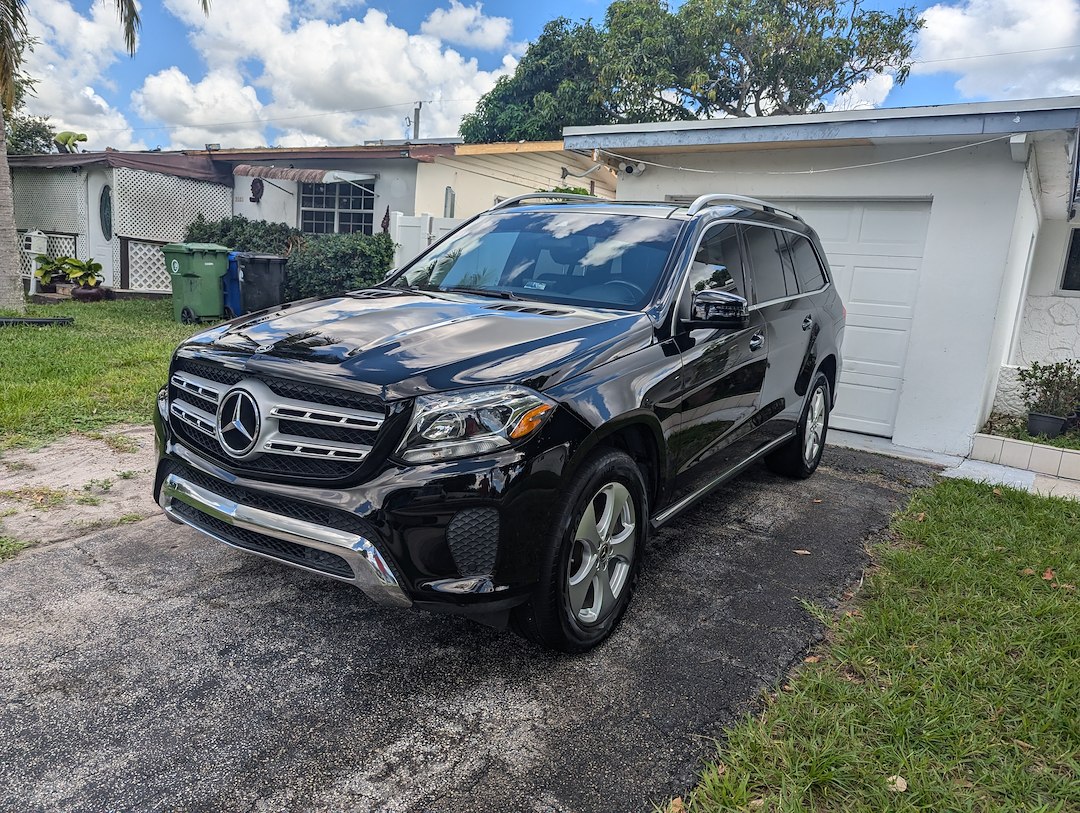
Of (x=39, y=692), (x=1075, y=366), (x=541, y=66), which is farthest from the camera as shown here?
(x=541, y=66)

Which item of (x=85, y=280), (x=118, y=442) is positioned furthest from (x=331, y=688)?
(x=85, y=280)

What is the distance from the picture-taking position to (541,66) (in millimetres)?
24266

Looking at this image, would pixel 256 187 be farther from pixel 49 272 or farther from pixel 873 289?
pixel 873 289

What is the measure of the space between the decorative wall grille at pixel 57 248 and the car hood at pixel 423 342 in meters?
16.4

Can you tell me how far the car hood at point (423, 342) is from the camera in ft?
8.47

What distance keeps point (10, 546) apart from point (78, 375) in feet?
12.9

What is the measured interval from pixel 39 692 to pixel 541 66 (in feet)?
81.3

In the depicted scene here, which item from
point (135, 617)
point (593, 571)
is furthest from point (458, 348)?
point (135, 617)

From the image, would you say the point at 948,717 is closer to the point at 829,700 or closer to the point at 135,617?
the point at 829,700

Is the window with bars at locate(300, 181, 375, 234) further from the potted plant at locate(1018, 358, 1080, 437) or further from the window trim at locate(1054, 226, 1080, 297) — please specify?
the potted plant at locate(1018, 358, 1080, 437)

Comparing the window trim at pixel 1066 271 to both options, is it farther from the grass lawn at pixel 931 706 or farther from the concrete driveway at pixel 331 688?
the concrete driveway at pixel 331 688

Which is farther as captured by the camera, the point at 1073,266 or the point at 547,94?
the point at 547,94

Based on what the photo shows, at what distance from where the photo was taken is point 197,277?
455 inches

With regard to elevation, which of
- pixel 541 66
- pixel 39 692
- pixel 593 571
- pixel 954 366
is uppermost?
pixel 541 66
